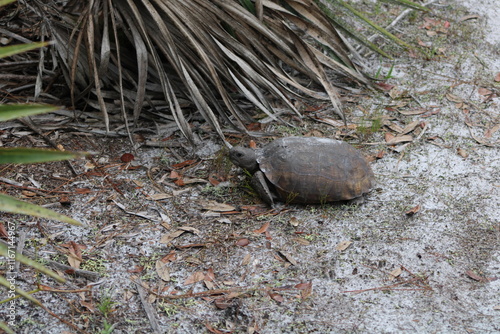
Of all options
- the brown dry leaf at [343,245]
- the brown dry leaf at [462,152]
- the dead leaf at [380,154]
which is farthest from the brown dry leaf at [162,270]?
the brown dry leaf at [462,152]

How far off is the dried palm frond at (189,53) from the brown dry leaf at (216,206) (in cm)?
59

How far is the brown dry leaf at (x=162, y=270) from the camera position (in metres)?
3.25

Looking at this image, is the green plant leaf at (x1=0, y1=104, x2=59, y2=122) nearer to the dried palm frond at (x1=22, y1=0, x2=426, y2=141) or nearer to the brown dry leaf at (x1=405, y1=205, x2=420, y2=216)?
the dried palm frond at (x1=22, y1=0, x2=426, y2=141)

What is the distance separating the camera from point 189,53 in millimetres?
4383

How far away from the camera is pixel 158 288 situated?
3172 millimetres

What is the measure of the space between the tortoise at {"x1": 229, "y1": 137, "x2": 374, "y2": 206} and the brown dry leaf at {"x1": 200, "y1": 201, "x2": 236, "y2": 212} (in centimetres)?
26

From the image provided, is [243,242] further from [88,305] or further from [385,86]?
[385,86]

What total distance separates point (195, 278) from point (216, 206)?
0.74 meters

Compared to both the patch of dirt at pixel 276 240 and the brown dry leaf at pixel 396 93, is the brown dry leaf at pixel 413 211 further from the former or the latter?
the brown dry leaf at pixel 396 93

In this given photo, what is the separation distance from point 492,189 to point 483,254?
776 mm

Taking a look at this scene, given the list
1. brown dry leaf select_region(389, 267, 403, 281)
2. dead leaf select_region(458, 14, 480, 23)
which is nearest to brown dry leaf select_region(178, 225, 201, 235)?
brown dry leaf select_region(389, 267, 403, 281)

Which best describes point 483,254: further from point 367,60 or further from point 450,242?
point 367,60

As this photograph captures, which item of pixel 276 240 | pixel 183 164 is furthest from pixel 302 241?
pixel 183 164

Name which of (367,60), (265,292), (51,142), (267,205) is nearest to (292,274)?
(265,292)
